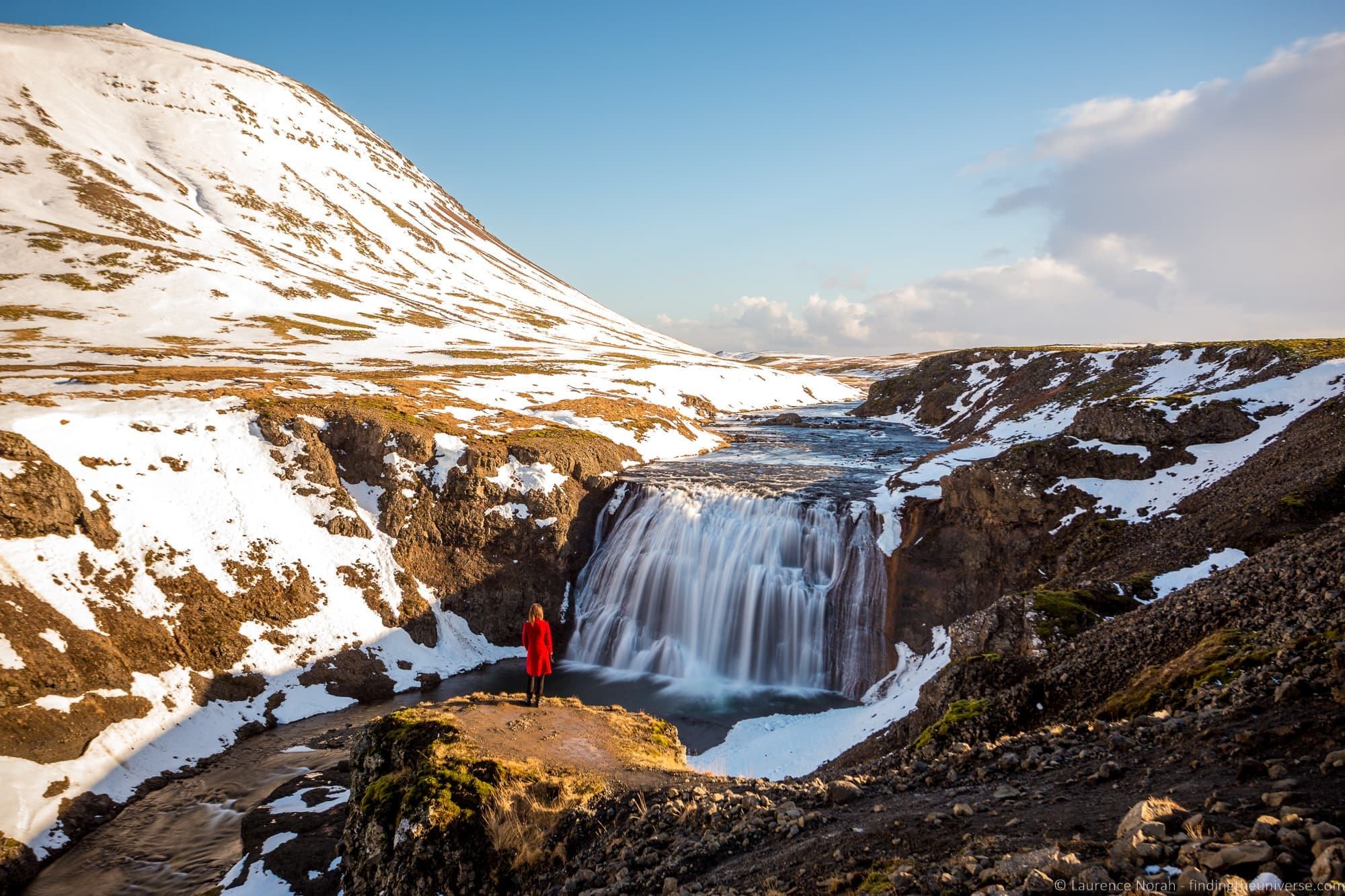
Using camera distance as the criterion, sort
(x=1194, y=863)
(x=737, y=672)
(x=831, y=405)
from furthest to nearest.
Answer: (x=831, y=405) < (x=737, y=672) < (x=1194, y=863)

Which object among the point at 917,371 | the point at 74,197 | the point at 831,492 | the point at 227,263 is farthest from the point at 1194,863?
the point at 74,197

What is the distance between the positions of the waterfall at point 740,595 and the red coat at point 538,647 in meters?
14.3

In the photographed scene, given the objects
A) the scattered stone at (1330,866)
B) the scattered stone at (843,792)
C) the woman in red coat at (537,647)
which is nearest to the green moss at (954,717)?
the scattered stone at (843,792)

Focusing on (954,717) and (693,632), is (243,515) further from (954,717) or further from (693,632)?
(954,717)

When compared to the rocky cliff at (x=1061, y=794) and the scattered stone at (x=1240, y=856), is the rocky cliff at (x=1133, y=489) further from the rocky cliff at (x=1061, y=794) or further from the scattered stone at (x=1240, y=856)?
the scattered stone at (x=1240, y=856)

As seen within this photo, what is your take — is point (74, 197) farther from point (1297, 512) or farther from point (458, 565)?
point (1297, 512)

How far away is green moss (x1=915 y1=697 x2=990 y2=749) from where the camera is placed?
10453 millimetres

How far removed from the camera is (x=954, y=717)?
10.7m

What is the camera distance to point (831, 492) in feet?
104

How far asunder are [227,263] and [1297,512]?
125 m

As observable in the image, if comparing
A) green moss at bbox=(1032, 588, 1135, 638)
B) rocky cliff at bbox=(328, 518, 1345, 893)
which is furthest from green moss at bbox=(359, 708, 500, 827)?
green moss at bbox=(1032, 588, 1135, 638)

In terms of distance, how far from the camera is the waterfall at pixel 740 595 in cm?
2581

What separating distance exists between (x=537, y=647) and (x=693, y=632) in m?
15.5

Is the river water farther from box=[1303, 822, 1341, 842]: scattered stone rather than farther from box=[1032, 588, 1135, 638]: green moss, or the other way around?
box=[1303, 822, 1341, 842]: scattered stone
